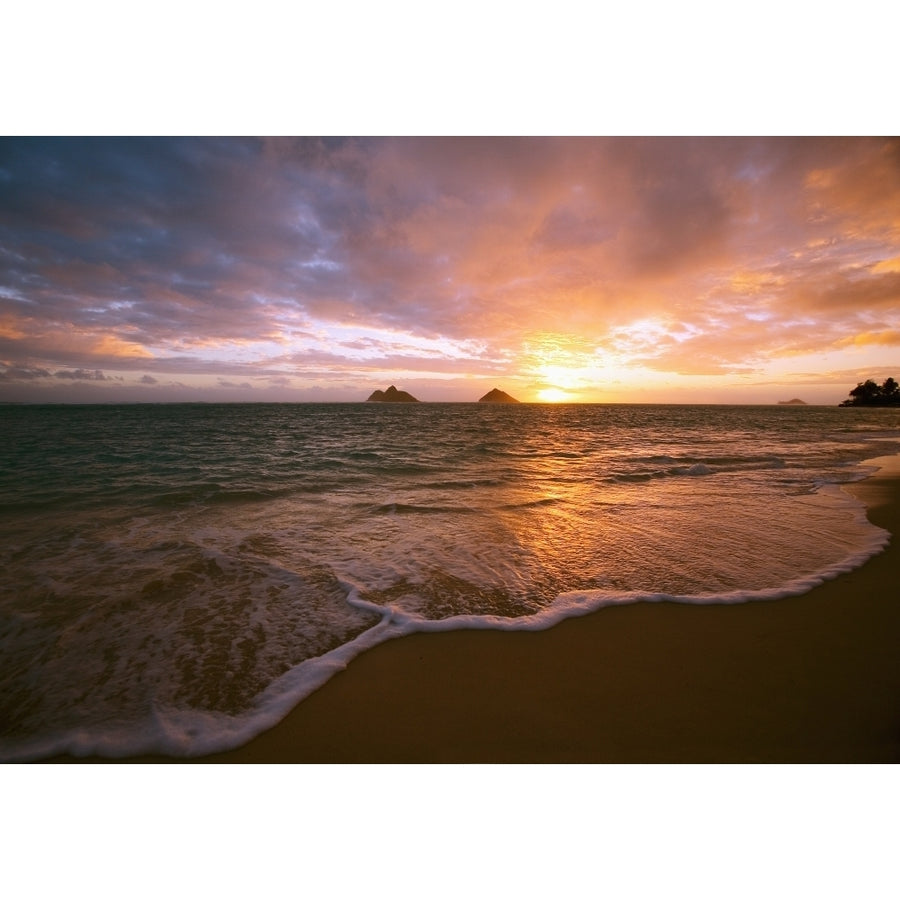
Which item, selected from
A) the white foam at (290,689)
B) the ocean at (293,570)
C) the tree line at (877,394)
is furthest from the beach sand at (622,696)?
the tree line at (877,394)

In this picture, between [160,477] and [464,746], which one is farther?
[160,477]

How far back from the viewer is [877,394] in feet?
358

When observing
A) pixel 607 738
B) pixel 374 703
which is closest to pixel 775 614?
pixel 607 738

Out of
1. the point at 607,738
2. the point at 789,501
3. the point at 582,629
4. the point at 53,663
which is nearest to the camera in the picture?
the point at 607,738

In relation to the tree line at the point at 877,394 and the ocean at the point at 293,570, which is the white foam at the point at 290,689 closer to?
the ocean at the point at 293,570

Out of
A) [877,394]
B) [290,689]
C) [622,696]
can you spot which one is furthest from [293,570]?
[877,394]

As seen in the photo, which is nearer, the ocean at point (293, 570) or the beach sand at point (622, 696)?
the beach sand at point (622, 696)

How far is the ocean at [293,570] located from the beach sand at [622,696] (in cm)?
31

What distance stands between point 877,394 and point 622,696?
158 meters

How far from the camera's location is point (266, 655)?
11.6ft

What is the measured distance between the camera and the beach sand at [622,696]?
8.51 ft

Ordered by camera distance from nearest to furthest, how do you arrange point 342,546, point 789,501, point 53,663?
point 53,663
point 342,546
point 789,501

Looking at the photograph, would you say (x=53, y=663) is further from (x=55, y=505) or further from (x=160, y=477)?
(x=160, y=477)

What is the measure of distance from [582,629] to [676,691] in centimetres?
93
